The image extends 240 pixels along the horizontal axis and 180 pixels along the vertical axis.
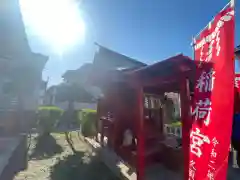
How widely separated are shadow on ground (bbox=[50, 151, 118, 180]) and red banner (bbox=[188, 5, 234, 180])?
387 centimetres

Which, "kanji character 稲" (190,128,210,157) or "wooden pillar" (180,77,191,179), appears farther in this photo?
"wooden pillar" (180,77,191,179)

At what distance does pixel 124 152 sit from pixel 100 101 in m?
3.42

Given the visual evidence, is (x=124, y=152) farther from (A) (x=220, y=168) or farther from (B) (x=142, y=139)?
(A) (x=220, y=168)

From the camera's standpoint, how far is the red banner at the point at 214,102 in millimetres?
2174

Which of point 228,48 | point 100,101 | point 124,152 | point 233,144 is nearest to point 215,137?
point 228,48

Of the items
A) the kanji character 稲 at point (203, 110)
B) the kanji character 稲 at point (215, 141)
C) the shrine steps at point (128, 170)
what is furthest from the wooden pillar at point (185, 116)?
the shrine steps at point (128, 170)

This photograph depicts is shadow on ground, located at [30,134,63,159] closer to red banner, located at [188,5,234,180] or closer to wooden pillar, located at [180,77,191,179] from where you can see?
wooden pillar, located at [180,77,191,179]

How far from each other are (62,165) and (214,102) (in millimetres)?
5890

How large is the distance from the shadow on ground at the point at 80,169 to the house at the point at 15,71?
16.8 feet

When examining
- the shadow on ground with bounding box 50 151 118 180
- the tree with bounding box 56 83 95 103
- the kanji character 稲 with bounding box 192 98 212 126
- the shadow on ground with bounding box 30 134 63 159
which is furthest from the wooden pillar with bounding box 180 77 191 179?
the tree with bounding box 56 83 95 103

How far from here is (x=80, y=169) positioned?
260 inches

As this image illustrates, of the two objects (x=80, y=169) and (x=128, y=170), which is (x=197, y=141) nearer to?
(x=128, y=170)

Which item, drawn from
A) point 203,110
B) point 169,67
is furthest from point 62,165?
point 203,110

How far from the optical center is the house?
1031 centimetres
